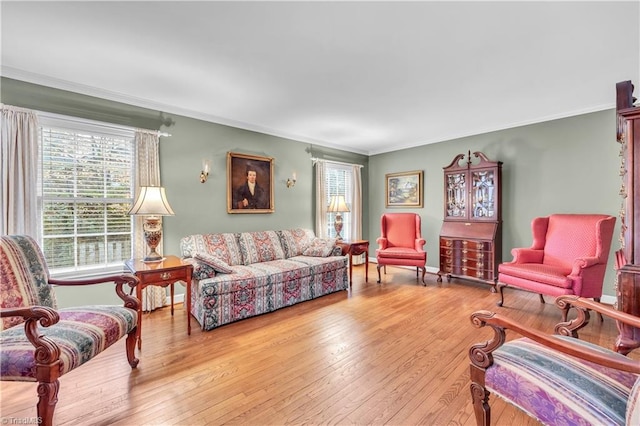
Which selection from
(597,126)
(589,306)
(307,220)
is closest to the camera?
(589,306)

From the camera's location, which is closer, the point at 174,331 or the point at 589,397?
the point at 589,397

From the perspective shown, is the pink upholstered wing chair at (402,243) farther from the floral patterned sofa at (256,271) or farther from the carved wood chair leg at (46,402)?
the carved wood chair leg at (46,402)

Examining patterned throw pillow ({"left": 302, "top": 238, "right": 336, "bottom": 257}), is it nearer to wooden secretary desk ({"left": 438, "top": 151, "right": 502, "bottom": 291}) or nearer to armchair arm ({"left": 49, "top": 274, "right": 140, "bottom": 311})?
wooden secretary desk ({"left": 438, "top": 151, "right": 502, "bottom": 291})

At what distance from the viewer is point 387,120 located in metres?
4.06

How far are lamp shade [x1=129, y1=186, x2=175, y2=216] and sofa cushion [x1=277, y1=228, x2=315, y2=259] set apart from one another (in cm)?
178

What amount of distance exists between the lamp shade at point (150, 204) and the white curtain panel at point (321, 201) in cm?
272

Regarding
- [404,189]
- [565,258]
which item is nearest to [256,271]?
[404,189]

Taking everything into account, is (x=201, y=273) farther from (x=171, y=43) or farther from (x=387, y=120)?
(x=387, y=120)

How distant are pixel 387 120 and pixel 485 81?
1404 millimetres

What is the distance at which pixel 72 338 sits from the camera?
1572mm

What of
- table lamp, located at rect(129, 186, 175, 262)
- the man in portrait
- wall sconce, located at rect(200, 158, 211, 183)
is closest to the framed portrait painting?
the man in portrait

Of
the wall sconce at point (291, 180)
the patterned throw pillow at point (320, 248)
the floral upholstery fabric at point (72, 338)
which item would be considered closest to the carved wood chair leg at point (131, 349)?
the floral upholstery fabric at point (72, 338)

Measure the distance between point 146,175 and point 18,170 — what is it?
1029 mm

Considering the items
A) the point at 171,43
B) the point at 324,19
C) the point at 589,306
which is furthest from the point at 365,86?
the point at 589,306
